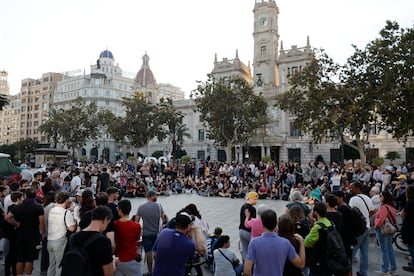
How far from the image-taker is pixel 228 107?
35906 mm

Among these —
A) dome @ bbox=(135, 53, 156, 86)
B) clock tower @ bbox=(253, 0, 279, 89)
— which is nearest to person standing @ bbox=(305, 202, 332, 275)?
clock tower @ bbox=(253, 0, 279, 89)

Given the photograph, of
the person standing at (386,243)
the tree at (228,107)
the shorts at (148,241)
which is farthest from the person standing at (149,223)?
the tree at (228,107)

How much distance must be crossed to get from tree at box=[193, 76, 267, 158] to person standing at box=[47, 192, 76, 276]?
30.5 meters

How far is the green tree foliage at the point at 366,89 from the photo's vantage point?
18812 millimetres

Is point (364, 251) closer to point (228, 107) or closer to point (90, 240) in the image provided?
point (90, 240)

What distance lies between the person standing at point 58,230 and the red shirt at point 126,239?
1186mm

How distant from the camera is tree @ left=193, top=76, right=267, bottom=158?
35.9m

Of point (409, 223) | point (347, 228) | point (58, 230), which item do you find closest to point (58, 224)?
point (58, 230)

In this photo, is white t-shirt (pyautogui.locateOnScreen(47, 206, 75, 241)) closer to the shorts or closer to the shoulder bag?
the shorts

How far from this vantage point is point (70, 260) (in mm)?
3453

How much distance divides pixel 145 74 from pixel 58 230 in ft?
295

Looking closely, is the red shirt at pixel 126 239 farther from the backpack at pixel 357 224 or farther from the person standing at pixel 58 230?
the backpack at pixel 357 224

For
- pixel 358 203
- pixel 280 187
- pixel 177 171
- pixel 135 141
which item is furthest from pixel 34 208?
pixel 135 141

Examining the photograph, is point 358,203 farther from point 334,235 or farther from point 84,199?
point 84,199
